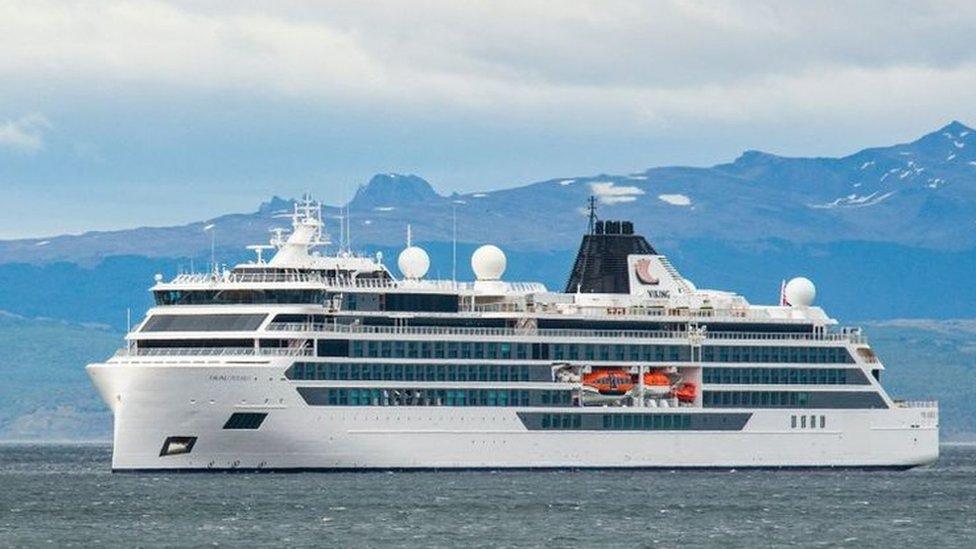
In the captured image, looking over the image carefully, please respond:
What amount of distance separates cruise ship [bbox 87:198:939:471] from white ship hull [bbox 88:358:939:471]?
78 millimetres

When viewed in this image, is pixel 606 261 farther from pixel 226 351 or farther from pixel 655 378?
pixel 226 351

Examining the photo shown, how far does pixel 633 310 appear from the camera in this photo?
112 meters

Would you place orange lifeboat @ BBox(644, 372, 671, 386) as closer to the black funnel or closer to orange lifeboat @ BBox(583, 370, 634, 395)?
orange lifeboat @ BBox(583, 370, 634, 395)

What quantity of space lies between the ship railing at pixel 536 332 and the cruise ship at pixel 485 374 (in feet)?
0.28

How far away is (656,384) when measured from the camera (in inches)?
4375

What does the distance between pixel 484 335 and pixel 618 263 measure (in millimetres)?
11530

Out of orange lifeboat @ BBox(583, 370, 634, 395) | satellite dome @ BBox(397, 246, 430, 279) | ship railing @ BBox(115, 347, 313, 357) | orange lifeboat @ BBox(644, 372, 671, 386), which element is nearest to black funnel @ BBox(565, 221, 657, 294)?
orange lifeboat @ BBox(644, 372, 671, 386)

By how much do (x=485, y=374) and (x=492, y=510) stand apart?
18885 millimetres

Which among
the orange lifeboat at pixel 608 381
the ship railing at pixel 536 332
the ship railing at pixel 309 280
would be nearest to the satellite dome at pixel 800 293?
the ship railing at pixel 536 332

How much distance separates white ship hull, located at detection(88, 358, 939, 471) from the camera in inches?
3920

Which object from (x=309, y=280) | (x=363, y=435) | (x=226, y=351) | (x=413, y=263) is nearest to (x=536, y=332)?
(x=413, y=263)

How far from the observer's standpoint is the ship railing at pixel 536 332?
10244 cm

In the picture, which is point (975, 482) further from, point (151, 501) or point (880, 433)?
point (151, 501)

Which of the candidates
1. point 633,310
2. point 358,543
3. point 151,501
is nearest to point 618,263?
point 633,310
